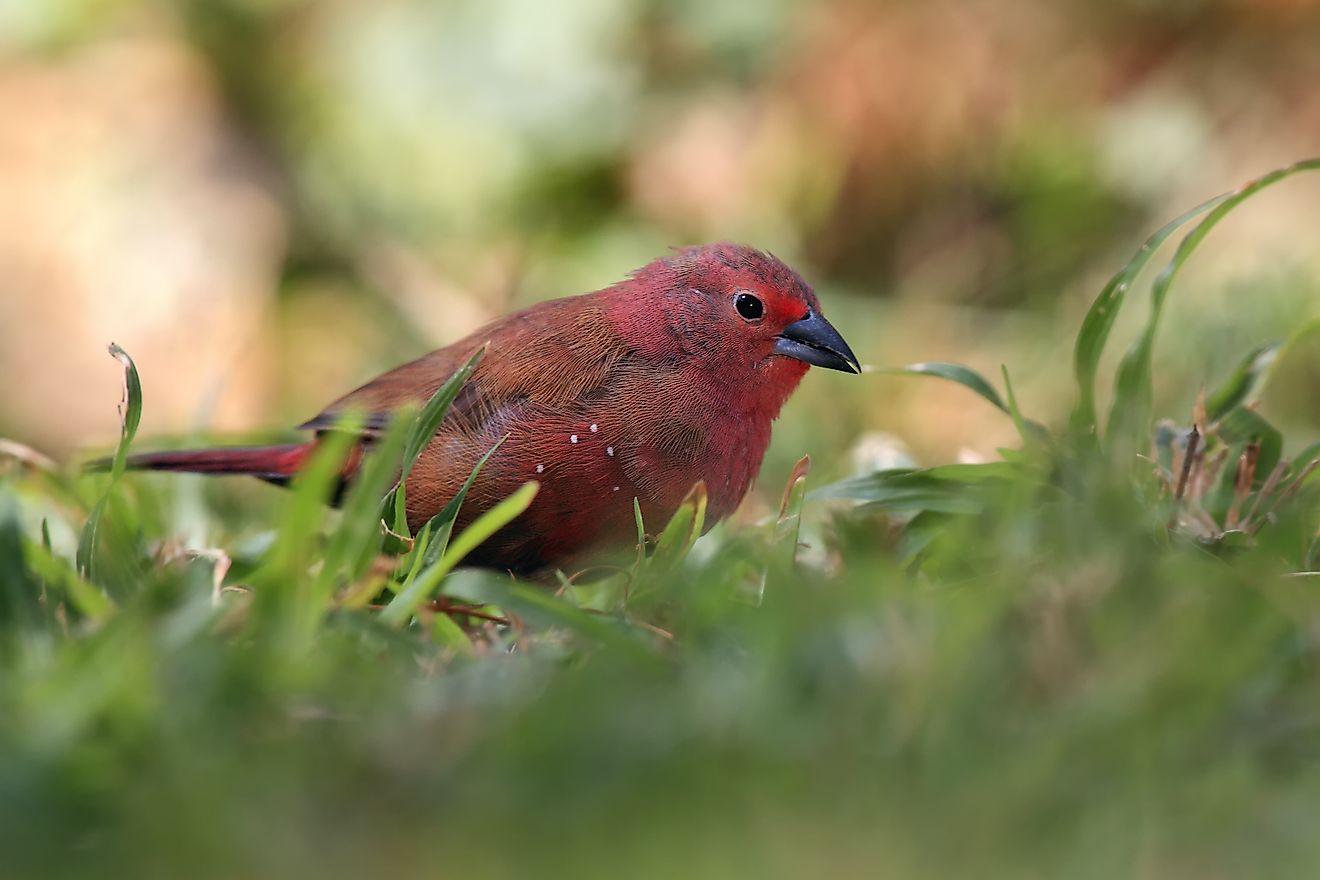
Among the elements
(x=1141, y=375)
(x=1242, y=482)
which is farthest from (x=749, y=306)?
(x=1242, y=482)

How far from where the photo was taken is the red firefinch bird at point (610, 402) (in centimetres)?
271

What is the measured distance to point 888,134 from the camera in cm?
613

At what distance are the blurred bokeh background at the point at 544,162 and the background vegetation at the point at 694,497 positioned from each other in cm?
2

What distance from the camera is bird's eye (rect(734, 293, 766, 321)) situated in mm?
3117

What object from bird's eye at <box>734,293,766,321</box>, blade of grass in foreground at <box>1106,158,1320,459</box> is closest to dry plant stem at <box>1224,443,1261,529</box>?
blade of grass in foreground at <box>1106,158,1320,459</box>

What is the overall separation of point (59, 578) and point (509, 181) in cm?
383

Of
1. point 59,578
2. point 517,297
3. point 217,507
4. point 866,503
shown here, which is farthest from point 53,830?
point 517,297

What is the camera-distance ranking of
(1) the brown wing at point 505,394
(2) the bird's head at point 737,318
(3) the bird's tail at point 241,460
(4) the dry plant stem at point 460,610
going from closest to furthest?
(4) the dry plant stem at point 460,610 → (1) the brown wing at point 505,394 → (2) the bird's head at point 737,318 → (3) the bird's tail at point 241,460

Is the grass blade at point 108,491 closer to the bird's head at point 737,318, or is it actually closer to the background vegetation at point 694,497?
the background vegetation at point 694,497

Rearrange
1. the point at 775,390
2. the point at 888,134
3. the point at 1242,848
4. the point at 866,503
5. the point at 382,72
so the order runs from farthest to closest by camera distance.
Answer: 1. the point at 888,134
2. the point at 382,72
3. the point at 775,390
4. the point at 866,503
5. the point at 1242,848

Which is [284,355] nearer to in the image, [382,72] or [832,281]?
[382,72]

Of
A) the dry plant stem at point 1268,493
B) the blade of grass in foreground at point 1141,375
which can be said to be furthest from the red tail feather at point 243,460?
the dry plant stem at point 1268,493

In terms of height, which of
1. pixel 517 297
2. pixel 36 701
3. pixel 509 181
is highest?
pixel 509 181

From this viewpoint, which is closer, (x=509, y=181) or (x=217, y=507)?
(x=217, y=507)
